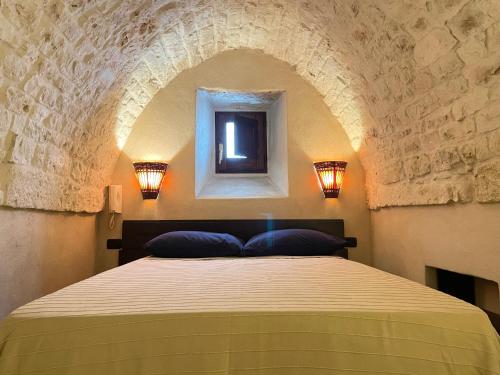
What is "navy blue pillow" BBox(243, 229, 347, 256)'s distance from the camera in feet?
8.02

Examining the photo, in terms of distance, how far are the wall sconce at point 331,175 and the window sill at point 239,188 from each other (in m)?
0.35

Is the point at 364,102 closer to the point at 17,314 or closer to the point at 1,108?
the point at 1,108

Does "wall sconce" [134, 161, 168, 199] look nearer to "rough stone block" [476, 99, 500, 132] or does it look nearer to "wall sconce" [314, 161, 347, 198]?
"wall sconce" [314, 161, 347, 198]

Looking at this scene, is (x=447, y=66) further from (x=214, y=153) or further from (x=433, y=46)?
(x=214, y=153)

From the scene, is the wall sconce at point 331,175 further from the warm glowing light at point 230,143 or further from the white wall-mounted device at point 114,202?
the white wall-mounted device at point 114,202

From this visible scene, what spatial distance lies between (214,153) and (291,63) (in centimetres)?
111

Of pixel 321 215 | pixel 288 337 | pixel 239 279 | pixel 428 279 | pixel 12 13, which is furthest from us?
pixel 321 215

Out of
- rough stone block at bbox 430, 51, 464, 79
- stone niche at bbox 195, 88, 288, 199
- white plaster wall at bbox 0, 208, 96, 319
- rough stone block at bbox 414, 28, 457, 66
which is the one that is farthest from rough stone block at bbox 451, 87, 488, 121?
white plaster wall at bbox 0, 208, 96, 319

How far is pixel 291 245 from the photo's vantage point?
2457mm

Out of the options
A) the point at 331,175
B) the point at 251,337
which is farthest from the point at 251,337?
the point at 331,175

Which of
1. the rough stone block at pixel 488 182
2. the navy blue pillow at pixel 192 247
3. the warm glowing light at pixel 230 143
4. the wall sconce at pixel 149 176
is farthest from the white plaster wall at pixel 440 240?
the wall sconce at pixel 149 176

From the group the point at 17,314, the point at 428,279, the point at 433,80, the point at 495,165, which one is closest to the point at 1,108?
the point at 17,314

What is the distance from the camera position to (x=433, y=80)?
1.75 meters

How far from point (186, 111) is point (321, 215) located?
58.1 inches
